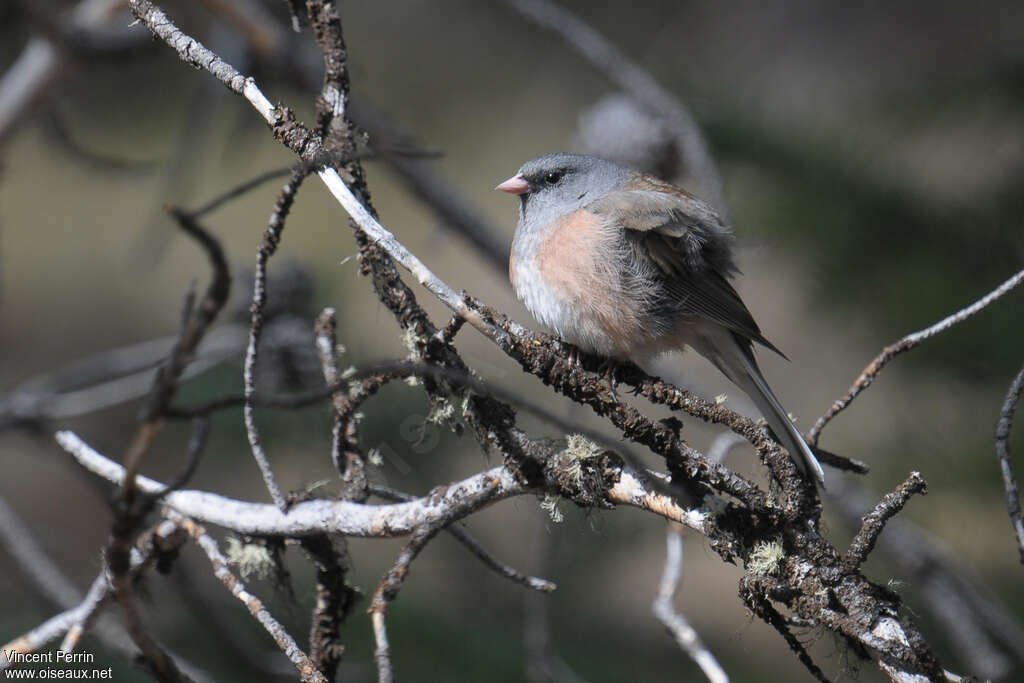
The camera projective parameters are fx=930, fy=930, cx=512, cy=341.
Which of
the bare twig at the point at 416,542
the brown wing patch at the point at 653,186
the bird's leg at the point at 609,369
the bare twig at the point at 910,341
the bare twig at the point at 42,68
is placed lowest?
the bare twig at the point at 416,542

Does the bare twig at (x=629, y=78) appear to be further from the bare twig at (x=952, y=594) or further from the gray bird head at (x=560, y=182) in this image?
the bare twig at (x=952, y=594)

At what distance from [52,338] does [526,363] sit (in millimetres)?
4622

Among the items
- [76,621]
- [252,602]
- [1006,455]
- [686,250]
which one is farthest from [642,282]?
[76,621]

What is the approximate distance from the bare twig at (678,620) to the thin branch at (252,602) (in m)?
0.44

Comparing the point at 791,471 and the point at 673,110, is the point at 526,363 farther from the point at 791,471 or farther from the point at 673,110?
the point at 673,110

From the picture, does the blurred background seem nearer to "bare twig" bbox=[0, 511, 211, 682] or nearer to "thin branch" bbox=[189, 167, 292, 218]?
"bare twig" bbox=[0, 511, 211, 682]

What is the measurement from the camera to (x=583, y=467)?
3.27 ft

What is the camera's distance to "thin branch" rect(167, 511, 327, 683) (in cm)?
95

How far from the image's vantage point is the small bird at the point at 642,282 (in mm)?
1658

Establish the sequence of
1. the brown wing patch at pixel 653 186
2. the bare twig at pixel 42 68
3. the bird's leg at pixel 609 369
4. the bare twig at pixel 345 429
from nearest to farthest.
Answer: the bare twig at pixel 345 429
the bird's leg at pixel 609 369
the brown wing patch at pixel 653 186
the bare twig at pixel 42 68

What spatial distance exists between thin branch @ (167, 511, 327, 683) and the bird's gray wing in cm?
95

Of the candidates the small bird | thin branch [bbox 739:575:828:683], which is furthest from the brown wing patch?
thin branch [bbox 739:575:828:683]

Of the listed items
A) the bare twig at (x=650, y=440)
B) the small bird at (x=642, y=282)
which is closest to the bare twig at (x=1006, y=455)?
the bare twig at (x=650, y=440)

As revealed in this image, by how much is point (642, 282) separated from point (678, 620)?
0.70 meters
